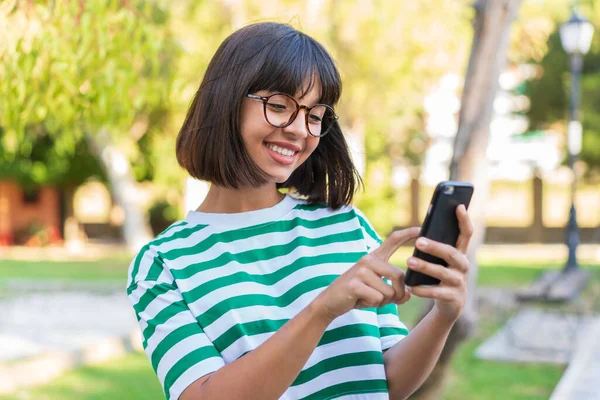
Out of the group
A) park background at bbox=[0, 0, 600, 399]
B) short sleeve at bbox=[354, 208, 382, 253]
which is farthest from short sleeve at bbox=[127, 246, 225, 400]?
park background at bbox=[0, 0, 600, 399]

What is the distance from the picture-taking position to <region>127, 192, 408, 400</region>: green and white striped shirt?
56.9 inches

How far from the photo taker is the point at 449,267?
128 centimetres

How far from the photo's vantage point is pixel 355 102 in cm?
1412

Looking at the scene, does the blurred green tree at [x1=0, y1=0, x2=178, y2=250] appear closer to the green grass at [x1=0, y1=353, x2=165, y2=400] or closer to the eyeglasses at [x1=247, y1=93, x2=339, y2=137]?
the eyeglasses at [x1=247, y1=93, x2=339, y2=137]

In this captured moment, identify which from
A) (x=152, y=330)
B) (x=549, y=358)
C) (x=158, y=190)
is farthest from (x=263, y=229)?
(x=158, y=190)

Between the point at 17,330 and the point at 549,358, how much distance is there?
18.3 ft

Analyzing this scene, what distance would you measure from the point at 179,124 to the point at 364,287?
13.9m

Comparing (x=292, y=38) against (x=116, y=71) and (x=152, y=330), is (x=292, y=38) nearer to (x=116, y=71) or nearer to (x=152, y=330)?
(x=152, y=330)

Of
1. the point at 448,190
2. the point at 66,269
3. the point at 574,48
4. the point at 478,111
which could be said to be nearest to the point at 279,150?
the point at 448,190

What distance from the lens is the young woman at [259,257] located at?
4.77 feet

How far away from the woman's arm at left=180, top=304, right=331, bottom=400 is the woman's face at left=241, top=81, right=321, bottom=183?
392mm

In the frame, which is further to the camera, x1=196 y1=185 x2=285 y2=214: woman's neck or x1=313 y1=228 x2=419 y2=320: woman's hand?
x1=196 y1=185 x2=285 y2=214: woman's neck

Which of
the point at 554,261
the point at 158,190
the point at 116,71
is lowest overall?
the point at 554,261

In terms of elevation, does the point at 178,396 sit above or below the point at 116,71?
below
